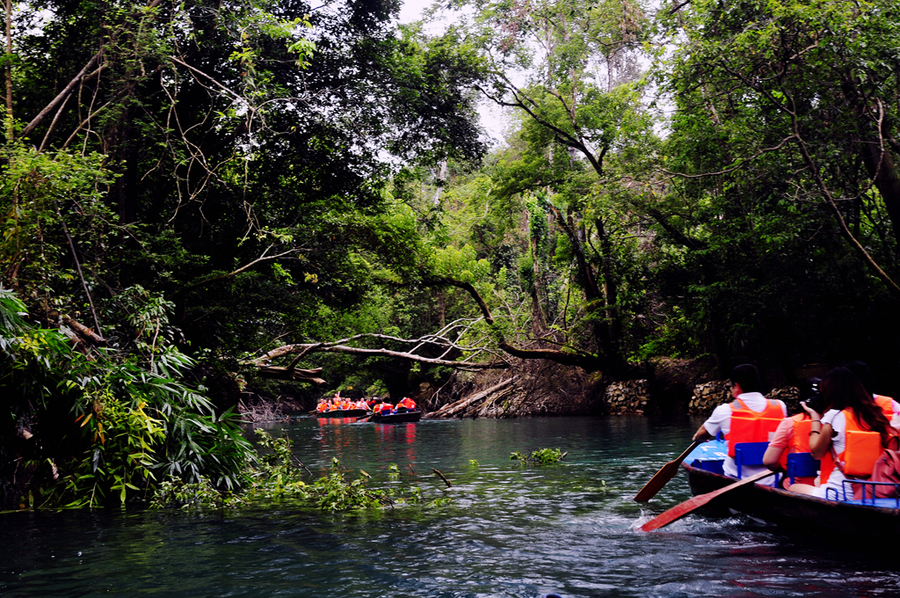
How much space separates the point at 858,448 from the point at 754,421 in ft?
4.12

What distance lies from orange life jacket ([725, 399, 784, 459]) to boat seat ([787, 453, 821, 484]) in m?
0.50

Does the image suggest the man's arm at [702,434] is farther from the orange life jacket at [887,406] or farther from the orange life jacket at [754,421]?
the orange life jacket at [887,406]

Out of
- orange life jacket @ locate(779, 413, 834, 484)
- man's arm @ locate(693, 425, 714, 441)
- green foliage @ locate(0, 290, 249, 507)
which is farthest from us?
green foliage @ locate(0, 290, 249, 507)

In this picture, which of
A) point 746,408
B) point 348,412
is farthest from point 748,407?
point 348,412

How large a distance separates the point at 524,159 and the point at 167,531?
66.0 ft

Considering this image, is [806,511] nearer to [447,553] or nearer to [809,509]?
[809,509]

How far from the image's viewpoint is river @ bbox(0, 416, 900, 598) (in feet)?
14.7

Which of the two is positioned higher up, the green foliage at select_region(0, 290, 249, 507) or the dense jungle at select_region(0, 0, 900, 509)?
the dense jungle at select_region(0, 0, 900, 509)

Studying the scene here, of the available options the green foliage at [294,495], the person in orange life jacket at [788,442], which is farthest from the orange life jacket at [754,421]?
the green foliage at [294,495]

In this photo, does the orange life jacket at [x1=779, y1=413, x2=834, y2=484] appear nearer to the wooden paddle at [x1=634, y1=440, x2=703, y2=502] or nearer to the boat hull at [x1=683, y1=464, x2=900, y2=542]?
the boat hull at [x1=683, y1=464, x2=900, y2=542]

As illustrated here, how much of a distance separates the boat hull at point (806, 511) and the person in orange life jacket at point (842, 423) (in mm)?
178

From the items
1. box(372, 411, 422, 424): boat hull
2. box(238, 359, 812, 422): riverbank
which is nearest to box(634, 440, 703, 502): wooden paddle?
box(238, 359, 812, 422): riverbank

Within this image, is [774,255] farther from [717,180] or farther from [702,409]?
[702,409]

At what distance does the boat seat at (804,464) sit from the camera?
564cm
